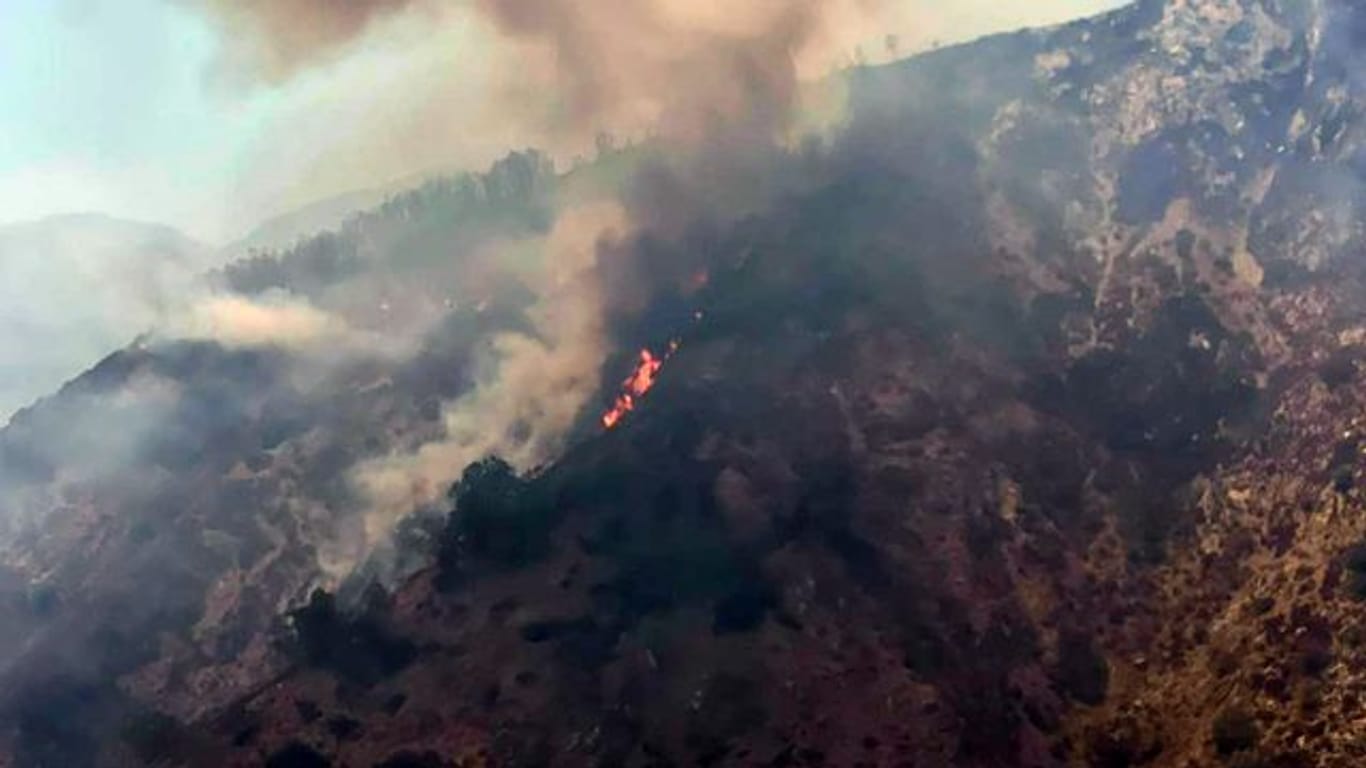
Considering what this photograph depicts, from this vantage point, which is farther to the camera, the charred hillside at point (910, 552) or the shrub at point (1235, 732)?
the charred hillside at point (910, 552)

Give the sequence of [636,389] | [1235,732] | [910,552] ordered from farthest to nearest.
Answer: [636,389]
[910,552]
[1235,732]

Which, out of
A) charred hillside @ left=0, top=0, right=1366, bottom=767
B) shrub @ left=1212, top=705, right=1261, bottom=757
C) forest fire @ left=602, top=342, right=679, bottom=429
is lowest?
shrub @ left=1212, top=705, right=1261, bottom=757

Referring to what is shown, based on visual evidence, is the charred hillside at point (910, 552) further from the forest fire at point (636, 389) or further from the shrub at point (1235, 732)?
the forest fire at point (636, 389)

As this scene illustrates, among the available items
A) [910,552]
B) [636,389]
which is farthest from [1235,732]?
[636,389]

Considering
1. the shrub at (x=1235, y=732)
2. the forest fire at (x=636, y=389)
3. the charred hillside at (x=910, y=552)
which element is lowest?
the shrub at (x=1235, y=732)

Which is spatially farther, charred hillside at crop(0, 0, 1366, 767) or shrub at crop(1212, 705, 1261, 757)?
charred hillside at crop(0, 0, 1366, 767)

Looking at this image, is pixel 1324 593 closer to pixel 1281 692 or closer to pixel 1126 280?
pixel 1281 692

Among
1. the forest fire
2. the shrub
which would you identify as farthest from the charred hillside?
the forest fire

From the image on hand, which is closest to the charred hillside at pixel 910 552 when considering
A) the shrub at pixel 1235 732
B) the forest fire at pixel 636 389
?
the shrub at pixel 1235 732

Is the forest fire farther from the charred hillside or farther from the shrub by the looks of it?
the shrub

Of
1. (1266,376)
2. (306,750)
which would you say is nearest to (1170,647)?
(1266,376)

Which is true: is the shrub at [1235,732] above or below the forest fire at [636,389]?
below

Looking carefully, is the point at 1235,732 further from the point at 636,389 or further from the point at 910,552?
the point at 636,389
